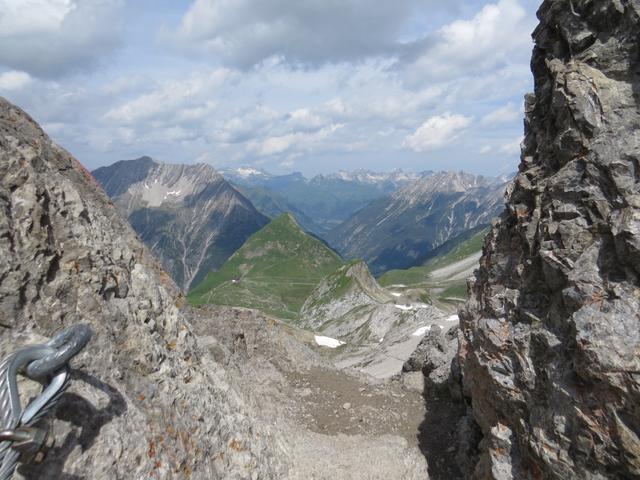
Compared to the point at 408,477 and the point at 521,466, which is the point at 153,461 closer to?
the point at 521,466

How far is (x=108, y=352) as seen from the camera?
11.8 m

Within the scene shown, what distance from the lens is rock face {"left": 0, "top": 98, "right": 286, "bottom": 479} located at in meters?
9.59

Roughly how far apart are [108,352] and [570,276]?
1297 centimetres

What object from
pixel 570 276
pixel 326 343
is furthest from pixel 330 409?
pixel 326 343

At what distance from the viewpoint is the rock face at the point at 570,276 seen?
35.4ft

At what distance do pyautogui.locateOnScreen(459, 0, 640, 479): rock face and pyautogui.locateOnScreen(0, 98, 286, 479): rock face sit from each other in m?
8.79

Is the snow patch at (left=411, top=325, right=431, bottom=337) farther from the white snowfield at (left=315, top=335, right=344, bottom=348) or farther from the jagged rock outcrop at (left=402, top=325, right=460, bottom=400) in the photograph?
the jagged rock outcrop at (left=402, top=325, right=460, bottom=400)

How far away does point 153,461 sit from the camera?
10.7 m

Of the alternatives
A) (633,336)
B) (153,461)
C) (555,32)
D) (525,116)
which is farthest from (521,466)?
(555,32)

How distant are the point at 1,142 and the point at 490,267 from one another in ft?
55.7

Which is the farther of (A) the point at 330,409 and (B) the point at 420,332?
(B) the point at 420,332

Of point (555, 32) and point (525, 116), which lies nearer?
point (555, 32)

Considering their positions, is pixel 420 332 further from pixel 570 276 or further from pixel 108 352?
pixel 108 352

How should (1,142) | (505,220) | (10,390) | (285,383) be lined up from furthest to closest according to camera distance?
1. (285,383)
2. (505,220)
3. (1,142)
4. (10,390)
